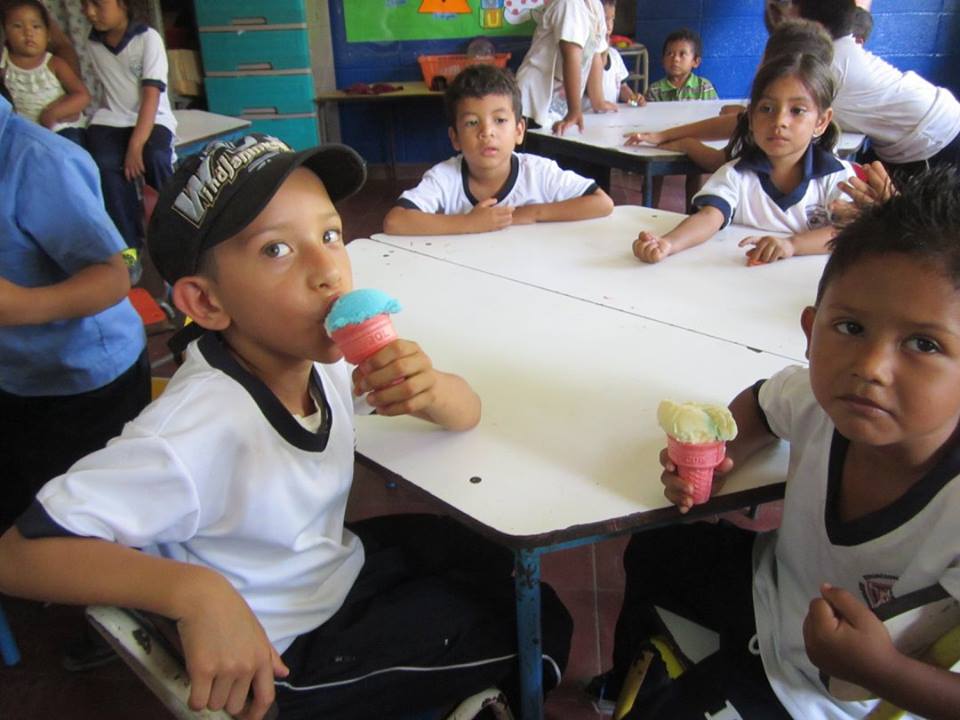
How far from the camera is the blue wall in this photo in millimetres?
5766

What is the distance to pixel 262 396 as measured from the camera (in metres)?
0.93

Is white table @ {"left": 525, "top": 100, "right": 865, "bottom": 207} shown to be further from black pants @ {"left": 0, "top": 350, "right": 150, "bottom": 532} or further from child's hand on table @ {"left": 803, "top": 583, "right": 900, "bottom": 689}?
child's hand on table @ {"left": 803, "top": 583, "right": 900, "bottom": 689}

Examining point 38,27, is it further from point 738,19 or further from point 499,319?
point 738,19

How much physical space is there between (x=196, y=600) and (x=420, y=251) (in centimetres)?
134

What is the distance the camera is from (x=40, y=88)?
357 centimetres

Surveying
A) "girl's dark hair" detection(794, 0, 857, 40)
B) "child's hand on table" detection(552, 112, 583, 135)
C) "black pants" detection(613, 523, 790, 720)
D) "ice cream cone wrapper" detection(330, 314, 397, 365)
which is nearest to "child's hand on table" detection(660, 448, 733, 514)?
"black pants" detection(613, 523, 790, 720)

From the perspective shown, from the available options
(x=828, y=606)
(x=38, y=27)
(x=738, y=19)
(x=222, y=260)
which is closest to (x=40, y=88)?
(x=38, y=27)

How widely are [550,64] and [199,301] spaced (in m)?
3.16

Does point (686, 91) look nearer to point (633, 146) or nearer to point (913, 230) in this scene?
point (633, 146)

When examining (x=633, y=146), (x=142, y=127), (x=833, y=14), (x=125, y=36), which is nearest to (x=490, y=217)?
(x=633, y=146)

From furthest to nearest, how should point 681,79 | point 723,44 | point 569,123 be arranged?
point 723,44 < point 681,79 < point 569,123

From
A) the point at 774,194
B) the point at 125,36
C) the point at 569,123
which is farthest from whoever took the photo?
the point at 125,36

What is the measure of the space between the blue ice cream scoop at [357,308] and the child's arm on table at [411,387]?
2.0 inches

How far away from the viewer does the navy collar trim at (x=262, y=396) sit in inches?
36.5
